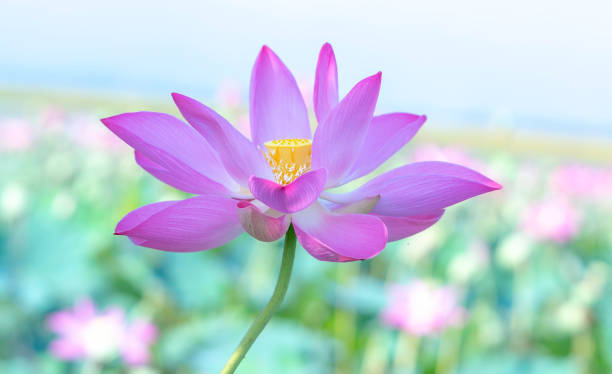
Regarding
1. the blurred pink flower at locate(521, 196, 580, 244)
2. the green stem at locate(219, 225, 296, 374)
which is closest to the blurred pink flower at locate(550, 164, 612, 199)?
the blurred pink flower at locate(521, 196, 580, 244)

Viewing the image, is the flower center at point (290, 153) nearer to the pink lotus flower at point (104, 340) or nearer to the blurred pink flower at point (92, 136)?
the pink lotus flower at point (104, 340)

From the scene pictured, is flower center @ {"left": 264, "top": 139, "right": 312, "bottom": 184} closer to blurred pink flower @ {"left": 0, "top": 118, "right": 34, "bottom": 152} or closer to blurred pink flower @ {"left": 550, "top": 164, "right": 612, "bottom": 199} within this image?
blurred pink flower @ {"left": 550, "top": 164, "right": 612, "bottom": 199}

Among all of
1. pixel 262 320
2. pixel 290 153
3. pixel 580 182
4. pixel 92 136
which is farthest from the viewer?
pixel 92 136

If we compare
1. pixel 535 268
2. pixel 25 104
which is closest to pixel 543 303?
pixel 535 268

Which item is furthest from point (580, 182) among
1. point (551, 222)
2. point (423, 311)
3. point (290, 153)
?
point (290, 153)

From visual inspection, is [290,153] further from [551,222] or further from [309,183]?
[551,222]

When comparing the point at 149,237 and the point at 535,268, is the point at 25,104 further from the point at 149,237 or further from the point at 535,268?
the point at 149,237
